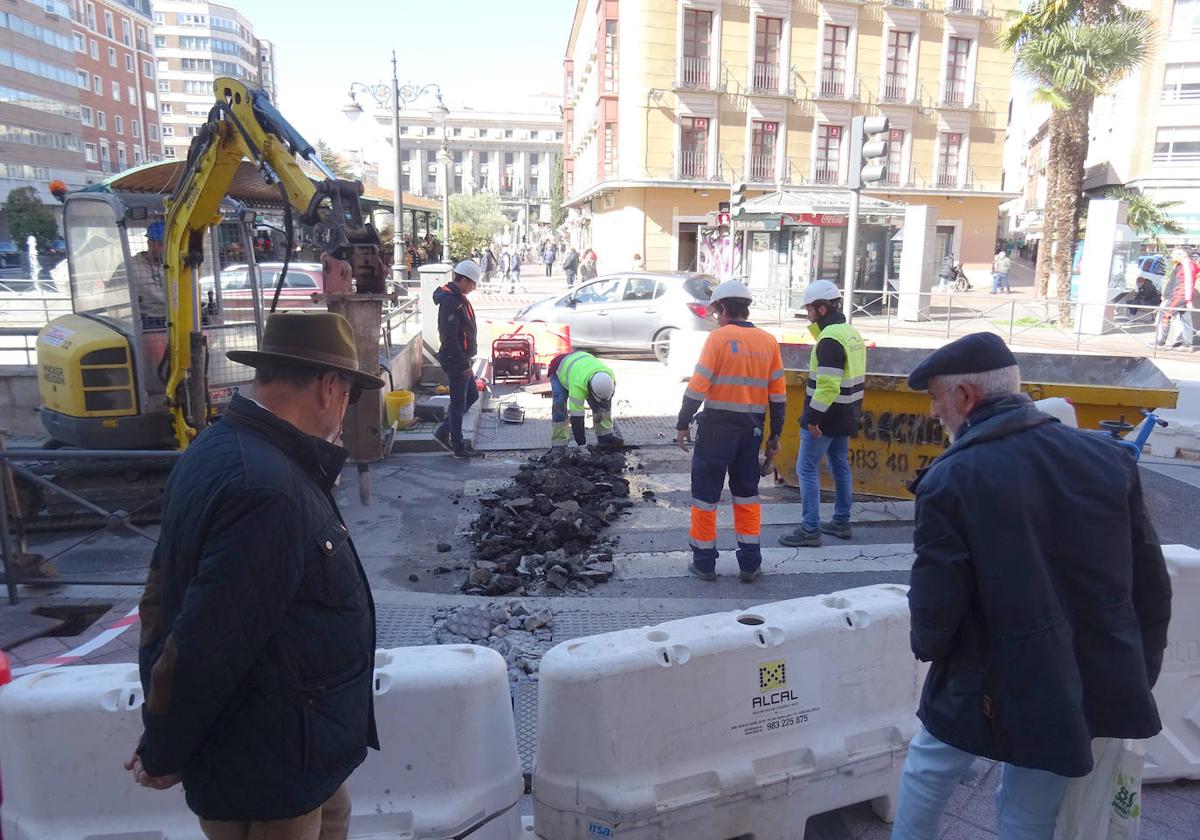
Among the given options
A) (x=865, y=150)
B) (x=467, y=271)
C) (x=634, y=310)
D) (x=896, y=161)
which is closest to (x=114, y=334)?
(x=467, y=271)

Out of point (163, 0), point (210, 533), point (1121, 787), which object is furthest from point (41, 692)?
point (163, 0)

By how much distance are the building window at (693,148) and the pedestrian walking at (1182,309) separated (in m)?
22.6

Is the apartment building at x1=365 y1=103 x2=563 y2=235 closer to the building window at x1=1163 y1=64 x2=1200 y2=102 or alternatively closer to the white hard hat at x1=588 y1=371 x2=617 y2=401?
the building window at x1=1163 y1=64 x2=1200 y2=102

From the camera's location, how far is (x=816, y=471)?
257 inches

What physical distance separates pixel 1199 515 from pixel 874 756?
6.06 meters

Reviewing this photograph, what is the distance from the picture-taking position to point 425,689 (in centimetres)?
283

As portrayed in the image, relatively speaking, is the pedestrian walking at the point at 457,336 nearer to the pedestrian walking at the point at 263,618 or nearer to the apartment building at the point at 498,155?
the pedestrian walking at the point at 263,618

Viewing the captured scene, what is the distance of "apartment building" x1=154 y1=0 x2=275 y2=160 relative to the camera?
98.9 meters

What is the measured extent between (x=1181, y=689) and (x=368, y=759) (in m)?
3.39

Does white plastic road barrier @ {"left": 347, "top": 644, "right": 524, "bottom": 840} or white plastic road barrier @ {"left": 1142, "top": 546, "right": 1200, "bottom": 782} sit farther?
white plastic road barrier @ {"left": 1142, "top": 546, "right": 1200, "bottom": 782}

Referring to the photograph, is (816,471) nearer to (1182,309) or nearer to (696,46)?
(1182,309)

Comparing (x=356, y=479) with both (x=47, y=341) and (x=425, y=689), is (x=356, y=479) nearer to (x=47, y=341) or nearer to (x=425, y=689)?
(x=47, y=341)

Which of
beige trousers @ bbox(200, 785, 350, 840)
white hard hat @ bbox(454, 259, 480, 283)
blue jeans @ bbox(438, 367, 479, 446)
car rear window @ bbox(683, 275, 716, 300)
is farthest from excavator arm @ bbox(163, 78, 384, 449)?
car rear window @ bbox(683, 275, 716, 300)

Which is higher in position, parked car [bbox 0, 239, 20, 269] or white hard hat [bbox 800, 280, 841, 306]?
parked car [bbox 0, 239, 20, 269]
